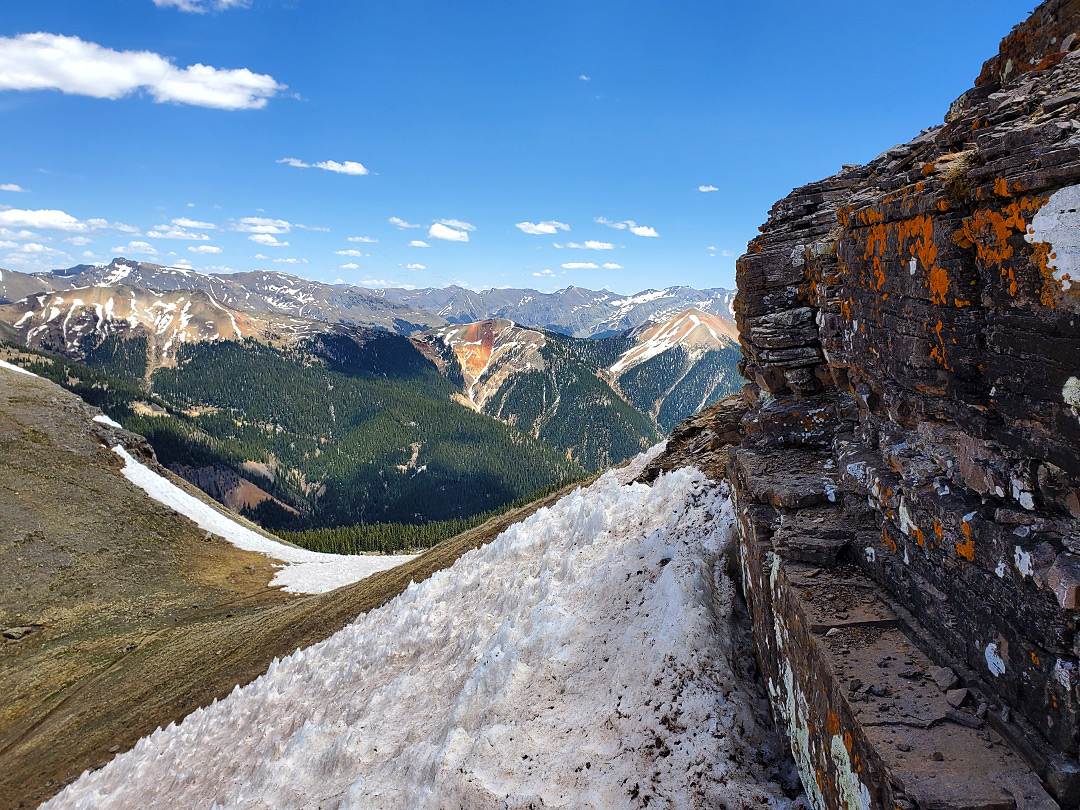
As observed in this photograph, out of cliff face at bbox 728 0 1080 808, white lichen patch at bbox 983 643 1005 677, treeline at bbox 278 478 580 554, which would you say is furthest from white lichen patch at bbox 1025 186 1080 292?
treeline at bbox 278 478 580 554

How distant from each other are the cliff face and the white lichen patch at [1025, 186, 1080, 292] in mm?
18

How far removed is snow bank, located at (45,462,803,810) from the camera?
34.3ft

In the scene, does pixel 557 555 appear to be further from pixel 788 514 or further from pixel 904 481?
pixel 904 481

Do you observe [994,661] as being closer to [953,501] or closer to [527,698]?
[953,501]

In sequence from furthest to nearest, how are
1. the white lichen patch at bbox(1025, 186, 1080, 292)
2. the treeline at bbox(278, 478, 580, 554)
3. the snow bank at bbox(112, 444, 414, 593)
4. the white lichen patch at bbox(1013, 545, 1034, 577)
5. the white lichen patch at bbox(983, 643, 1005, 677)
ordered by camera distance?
the treeline at bbox(278, 478, 580, 554) → the snow bank at bbox(112, 444, 414, 593) → the white lichen patch at bbox(983, 643, 1005, 677) → the white lichen patch at bbox(1013, 545, 1034, 577) → the white lichen patch at bbox(1025, 186, 1080, 292)

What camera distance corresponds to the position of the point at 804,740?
814 cm

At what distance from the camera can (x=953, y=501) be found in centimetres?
690

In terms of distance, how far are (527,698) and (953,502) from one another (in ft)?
35.1

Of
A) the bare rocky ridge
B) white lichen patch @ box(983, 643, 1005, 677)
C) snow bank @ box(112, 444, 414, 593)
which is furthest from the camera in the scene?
snow bank @ box(112, 444, 414, 593)

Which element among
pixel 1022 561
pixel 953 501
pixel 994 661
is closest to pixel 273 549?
pixel 953 501

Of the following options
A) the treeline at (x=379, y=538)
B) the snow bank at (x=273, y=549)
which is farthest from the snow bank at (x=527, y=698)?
the treeline at (x=379, y=538)

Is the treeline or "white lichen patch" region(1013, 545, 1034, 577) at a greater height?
"white lichen patch" region(1013, 545, 1034, 577)

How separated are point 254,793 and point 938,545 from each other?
19725 mm

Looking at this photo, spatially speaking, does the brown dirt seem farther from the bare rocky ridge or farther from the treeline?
the treeline
